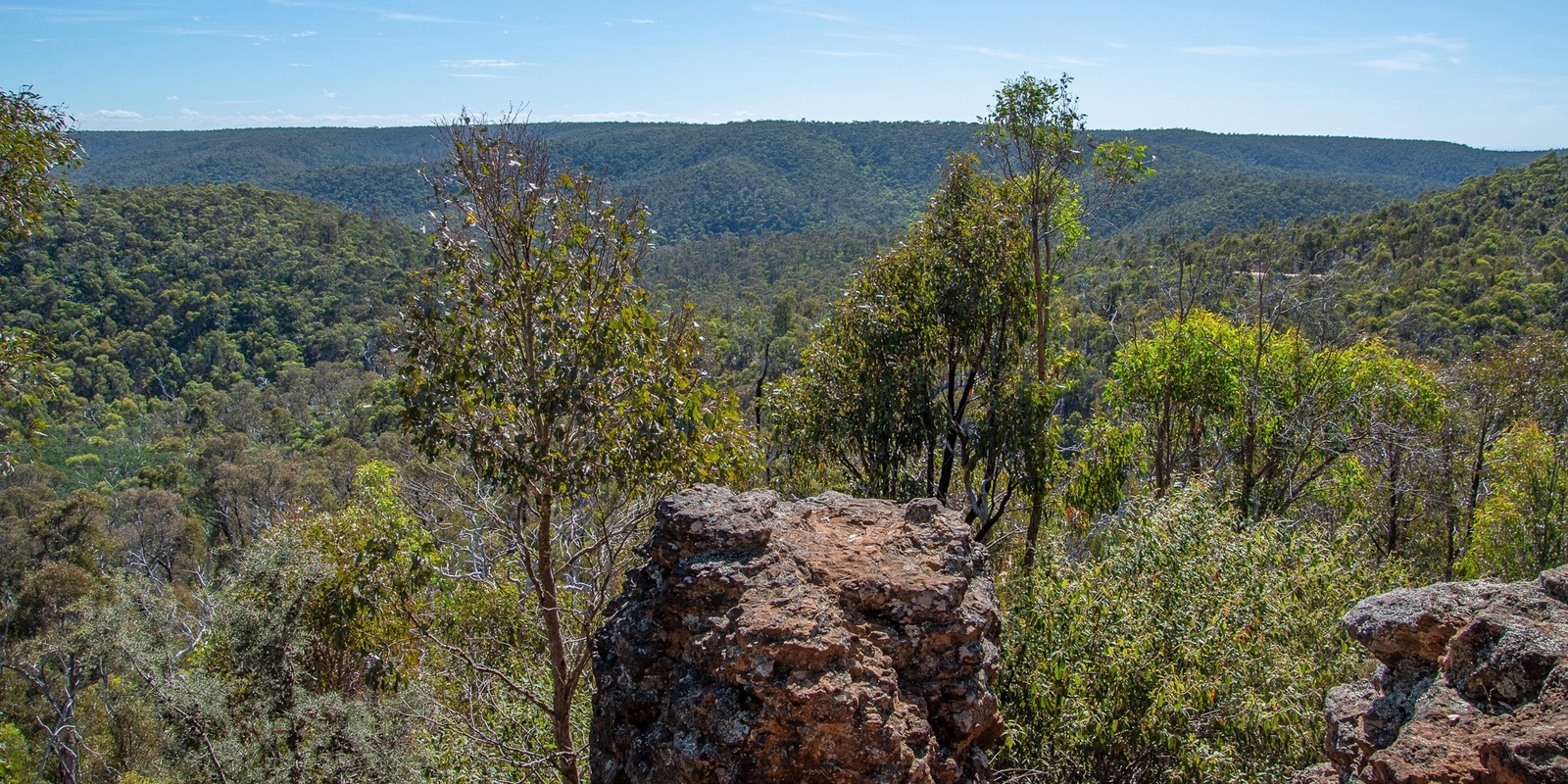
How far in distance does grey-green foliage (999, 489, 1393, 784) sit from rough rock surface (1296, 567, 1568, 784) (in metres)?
0.44

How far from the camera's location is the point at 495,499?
6805 millimetres

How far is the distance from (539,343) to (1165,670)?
14.2 ft

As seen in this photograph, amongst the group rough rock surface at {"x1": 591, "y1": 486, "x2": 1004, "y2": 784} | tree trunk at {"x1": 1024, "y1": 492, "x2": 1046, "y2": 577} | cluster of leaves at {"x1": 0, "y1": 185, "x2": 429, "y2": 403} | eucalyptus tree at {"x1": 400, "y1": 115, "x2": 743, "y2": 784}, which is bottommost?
cluster of leaves at {"x1": 0, "y1": 185, "x2": 429, "y2": 403}

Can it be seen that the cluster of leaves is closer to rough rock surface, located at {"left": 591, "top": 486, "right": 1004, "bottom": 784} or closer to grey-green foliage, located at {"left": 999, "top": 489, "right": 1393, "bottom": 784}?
rough rock surface, located at {"left": 591, "top": 486, "right": 1004, "bottom": 784}

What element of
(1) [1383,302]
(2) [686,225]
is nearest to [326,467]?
(1) [1383,302]

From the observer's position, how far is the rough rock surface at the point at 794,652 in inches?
164

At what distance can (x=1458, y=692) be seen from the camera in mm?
4184

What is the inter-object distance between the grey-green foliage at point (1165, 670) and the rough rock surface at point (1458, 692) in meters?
0.44

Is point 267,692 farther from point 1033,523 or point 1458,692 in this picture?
point 1458,692

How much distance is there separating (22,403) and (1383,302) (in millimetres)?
54499

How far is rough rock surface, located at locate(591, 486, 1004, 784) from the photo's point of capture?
4172 millimetres

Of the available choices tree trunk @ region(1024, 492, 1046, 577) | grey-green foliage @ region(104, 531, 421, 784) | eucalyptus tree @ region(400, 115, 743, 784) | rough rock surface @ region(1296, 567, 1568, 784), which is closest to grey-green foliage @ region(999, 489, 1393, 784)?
rough rock surface @ region(1296, 567, 1568, 784)

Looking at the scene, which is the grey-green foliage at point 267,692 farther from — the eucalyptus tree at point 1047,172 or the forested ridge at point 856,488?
the eucalyptus tree at point 1047,172

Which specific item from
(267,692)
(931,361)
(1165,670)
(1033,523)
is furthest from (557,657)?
(267,692)
